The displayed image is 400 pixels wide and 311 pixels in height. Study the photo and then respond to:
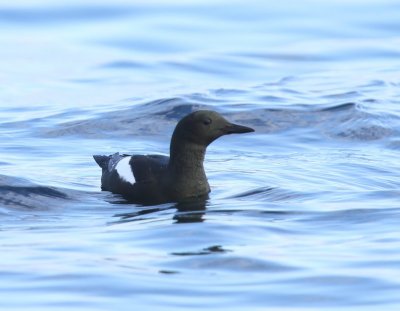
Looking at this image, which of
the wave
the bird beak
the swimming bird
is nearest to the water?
the wave

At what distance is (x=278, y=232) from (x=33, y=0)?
17901 millimetres

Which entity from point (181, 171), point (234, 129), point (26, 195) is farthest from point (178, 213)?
point (26, 195)

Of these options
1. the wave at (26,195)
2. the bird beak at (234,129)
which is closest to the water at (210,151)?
the wave at (26,195)

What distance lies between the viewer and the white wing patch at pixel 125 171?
42.1ft

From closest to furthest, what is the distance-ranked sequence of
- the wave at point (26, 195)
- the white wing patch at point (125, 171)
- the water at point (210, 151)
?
the water at point (210, 151), the wave at point (26, 195), the white wing patch at point (125, 171)

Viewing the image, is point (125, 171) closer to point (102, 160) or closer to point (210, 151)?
point (102, 160)

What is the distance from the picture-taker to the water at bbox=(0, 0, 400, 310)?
9.26m

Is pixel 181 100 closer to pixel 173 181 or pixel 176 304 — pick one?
pixel 173 181

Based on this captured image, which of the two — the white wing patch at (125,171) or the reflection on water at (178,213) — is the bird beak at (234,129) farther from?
the white wing patch at (125,171)

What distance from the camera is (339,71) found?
21766 millimetres

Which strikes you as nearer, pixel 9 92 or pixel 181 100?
pixel 181 100

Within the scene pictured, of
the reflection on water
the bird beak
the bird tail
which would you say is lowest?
the reflection on water

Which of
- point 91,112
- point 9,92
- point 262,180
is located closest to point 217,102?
point 91,112

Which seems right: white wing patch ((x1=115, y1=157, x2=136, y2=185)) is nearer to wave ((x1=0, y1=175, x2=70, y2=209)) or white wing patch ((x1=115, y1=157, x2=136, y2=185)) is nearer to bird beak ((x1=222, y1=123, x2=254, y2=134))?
wave ((x1=0, y1=175, x2=70, y2=209))
